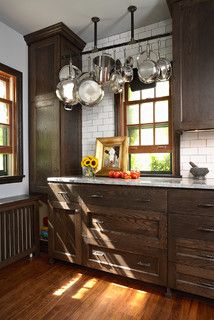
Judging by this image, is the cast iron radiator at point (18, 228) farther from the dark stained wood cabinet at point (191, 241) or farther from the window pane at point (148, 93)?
the window pane at point (148, 93)

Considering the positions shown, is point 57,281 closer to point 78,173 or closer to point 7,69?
point 78,173

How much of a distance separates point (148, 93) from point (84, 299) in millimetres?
2225

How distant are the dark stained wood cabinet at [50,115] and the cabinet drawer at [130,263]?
40.1 inches

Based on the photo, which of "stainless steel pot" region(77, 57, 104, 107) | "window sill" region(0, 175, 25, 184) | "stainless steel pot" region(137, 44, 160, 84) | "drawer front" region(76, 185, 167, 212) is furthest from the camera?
"window sill" region(0, 175, 25, 184)

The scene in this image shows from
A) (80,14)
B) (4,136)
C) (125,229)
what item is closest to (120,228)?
(125,229)

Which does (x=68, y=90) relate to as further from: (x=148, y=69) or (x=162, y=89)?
(x=162, y=89)

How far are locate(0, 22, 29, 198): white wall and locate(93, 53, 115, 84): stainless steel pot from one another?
3.68 ft

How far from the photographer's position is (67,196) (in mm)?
2395

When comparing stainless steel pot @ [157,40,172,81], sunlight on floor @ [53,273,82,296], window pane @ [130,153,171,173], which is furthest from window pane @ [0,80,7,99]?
sunlight on floor @ [53,273,82,296]

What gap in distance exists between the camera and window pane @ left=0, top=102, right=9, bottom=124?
275 centimetres

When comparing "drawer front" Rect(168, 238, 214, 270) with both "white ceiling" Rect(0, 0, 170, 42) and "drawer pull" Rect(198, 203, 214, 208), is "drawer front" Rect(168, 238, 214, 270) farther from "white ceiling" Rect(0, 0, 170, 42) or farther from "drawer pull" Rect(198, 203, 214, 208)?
"white ceiling" Rect(0, 0, 170, 42)

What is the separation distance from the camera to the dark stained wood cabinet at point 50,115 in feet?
8.96

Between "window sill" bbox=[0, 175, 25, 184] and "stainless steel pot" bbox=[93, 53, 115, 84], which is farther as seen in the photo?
"window sill" bbox=[0, 175, 25, 184]

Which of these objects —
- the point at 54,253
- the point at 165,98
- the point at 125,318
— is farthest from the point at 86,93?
the point at 125,318
